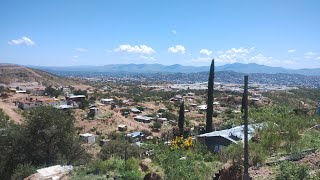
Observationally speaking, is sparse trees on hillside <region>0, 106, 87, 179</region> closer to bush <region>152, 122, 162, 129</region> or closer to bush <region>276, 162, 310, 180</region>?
bush <region>276, 162, 310, 180</region>

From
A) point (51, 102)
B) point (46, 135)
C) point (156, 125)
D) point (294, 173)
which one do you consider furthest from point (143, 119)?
point (294, 173)

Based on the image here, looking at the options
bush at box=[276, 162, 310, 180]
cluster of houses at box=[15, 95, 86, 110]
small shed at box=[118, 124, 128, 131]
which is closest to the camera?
bush at box=[276, 162, 310, 180]

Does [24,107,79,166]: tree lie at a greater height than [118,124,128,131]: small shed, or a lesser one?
greater

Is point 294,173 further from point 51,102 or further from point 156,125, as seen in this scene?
point 51,102

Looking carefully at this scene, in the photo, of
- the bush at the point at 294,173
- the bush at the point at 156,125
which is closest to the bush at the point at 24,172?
the bush at the point at 294,173

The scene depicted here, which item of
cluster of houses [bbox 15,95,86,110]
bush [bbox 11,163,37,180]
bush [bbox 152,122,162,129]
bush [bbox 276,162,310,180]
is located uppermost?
bush [bbox 276,162,310,180]

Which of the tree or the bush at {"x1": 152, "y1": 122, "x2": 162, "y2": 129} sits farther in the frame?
the bush at {"x1": 152, "y1": 122, "x2": 162, "y2": 129}

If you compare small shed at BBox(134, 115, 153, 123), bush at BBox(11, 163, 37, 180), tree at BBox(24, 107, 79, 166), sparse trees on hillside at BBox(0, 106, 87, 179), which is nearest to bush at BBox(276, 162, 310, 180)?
bush at BBox(11, 163, 37, 180)

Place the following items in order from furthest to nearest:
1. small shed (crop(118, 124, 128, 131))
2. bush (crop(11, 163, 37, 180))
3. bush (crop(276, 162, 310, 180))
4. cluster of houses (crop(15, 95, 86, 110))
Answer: cluster of houses (crop(15, 95, 86, 110)) < small shed (crop(118, 124, 128, 131)) < bush (crop(11, 163, 37, 180)) < bush (crop(276, 162, 310, 180))

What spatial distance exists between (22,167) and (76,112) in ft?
152

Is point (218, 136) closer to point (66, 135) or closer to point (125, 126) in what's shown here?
point (66, 135)

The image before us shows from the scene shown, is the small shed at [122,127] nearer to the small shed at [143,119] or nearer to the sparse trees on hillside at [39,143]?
the small shed at [143,119]

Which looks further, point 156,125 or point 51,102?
point 51,102

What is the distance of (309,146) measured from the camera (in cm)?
1441
